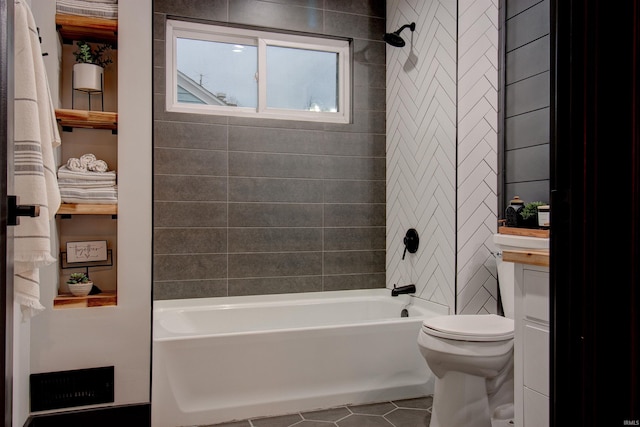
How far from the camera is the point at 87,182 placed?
2.28 metres

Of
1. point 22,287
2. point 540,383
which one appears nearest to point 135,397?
point 22,287

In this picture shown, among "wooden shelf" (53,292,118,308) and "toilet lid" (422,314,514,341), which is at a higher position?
"wooden shelf" (53,292,118,308)

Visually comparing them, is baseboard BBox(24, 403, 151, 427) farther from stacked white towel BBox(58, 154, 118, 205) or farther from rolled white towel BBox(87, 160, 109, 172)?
rolled white towel BBox(87, 160, 109, 172)

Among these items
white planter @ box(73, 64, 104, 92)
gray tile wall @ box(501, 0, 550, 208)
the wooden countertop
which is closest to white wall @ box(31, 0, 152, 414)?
white planter @ box(73, 64, 104, 92)

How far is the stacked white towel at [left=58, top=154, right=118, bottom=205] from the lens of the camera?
225 centimetres

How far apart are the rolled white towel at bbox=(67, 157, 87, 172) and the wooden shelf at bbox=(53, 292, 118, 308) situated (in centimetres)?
61

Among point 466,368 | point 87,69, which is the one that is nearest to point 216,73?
point 87,69

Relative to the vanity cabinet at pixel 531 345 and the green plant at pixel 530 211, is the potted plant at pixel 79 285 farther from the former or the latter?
the green plant at pixel 530 211

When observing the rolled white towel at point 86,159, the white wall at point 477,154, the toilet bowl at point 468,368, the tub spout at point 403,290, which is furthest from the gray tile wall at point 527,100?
the rolled white towel at point 86,159

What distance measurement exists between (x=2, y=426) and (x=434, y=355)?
1.73 meters

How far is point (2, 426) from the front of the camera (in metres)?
0.93

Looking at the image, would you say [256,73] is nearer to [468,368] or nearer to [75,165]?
[75,165]

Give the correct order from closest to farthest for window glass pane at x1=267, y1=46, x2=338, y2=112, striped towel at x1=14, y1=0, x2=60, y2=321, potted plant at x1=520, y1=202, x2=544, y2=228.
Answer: striped towel at x1=14, y1=0, x2=60, y2=321
potted plant at x1=520, y1=202, x2=544, y2=228
window glass pane at x1=267, y1=46, x2=338, y2=112

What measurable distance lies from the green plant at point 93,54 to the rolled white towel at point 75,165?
1.57 ft
